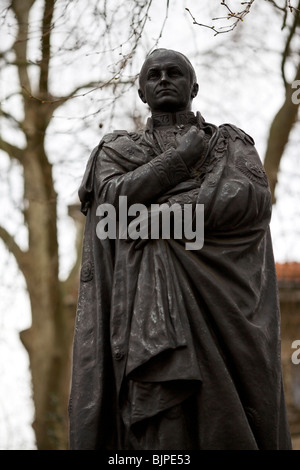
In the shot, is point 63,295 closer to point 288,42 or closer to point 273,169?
point 273,169

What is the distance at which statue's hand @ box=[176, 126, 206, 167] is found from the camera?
527 centimetres

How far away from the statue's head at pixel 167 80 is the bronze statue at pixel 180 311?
0.03 meters

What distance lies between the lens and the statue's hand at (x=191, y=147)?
5.27 meters

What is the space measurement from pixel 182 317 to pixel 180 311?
34 millimetres

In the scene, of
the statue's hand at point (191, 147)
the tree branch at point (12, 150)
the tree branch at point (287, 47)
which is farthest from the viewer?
the tree branch at point (12, 150)

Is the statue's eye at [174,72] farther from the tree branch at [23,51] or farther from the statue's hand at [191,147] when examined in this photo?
the tree branch at [23,51]

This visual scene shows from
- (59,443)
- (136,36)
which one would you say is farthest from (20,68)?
(136,36)

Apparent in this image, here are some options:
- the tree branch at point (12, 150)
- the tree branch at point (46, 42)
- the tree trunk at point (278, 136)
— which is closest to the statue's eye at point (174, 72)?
the tree branch at point (46, 42)

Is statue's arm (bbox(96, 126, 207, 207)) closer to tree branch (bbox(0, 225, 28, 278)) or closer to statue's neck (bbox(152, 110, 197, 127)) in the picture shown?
statue's neck (bbox(152, 110, 197, 127))

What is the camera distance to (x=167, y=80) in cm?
553

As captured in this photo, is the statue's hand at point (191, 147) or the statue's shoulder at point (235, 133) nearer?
the statue's hand at point (191, 147)

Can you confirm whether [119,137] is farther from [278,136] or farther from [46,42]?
[278,136]

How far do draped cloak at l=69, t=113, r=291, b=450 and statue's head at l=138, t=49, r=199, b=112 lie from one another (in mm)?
322

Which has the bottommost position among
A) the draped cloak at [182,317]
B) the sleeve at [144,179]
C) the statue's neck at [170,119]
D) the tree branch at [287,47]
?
the draped cloak at [182,317]
